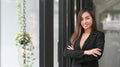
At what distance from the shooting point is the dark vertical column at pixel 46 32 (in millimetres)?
3234

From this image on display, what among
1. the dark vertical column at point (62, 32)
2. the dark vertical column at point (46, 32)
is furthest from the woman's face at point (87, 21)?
the dark vertical column at point (62, 32)

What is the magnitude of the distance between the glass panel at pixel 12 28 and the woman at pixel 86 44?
427 mm

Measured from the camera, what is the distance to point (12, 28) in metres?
3.55

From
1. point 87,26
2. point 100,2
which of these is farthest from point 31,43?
point 100,2

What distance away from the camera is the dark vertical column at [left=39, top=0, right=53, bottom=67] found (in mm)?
3234

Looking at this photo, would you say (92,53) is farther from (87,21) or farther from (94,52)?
(87,21)

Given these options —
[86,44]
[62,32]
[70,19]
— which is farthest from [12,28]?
[70,19]

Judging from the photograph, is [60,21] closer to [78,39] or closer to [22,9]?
[78,39]

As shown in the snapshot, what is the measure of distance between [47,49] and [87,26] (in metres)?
0.62

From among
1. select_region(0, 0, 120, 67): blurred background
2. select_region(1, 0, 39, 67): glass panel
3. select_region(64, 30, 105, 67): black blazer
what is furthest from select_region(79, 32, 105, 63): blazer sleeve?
select_region(1, 0, 39, 67): glass panel

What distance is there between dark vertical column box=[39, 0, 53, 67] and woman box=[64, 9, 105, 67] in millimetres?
411

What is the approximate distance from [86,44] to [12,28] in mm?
786

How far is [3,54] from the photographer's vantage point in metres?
3.56

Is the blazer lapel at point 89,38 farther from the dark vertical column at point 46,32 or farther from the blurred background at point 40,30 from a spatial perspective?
the dark vertical column at point 46,32
